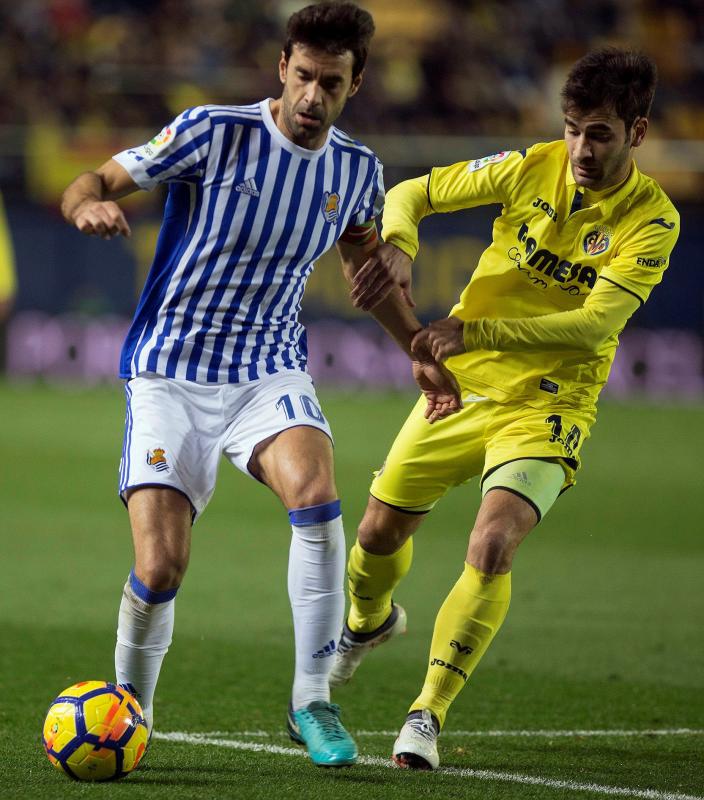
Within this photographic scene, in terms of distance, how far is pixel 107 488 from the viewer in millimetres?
12664

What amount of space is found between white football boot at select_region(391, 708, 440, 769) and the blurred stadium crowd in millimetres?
17381

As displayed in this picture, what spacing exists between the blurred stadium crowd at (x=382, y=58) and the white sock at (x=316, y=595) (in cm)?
1728

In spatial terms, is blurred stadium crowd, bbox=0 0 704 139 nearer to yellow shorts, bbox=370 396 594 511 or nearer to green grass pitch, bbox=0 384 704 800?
green grass pitch, bbox=0 384 704 800

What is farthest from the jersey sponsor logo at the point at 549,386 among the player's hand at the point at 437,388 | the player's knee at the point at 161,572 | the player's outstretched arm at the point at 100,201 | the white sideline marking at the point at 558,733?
the player's outstretched arm at the point at 100,201

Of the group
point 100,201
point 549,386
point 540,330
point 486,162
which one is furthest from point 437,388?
point 100,201

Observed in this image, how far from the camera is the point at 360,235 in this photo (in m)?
5.00

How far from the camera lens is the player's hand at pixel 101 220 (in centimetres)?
421

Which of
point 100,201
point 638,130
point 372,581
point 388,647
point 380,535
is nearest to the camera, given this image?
point 100,201

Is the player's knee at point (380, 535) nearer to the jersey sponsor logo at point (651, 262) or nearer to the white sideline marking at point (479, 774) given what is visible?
the white sideline marking at point (479, 774)

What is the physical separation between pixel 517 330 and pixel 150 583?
4.93 ft

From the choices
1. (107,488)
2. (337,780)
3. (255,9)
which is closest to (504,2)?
(255,9)

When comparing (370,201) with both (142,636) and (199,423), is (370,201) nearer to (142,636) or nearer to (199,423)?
(199,423)

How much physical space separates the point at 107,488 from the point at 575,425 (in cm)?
801

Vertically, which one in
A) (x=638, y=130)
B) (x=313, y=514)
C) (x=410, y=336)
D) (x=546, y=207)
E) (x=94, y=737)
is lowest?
(x=94, y=737)
